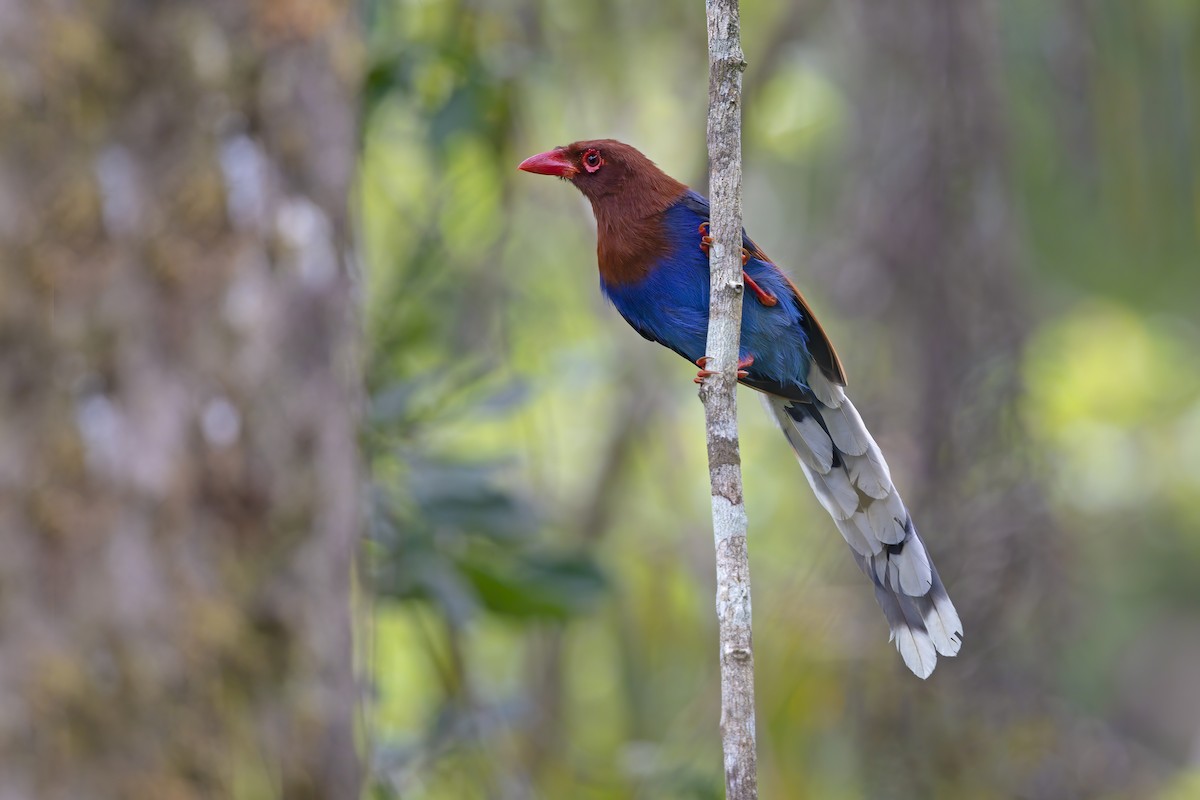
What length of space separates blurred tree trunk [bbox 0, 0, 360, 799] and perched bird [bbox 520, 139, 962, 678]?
0.82 meters

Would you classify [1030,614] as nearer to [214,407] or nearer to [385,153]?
[214,407]

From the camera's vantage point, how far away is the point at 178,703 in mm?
3299

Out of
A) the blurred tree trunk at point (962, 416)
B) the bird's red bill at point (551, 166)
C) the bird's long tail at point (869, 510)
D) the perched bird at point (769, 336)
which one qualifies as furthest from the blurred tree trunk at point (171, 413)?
the blurred tree trunk at point (962, 416)

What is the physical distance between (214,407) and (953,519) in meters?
2.74

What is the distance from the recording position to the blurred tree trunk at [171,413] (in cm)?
326

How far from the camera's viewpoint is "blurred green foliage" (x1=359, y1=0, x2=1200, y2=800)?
4906 millimetres

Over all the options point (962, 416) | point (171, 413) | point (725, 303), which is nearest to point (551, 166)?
point (171, 413)

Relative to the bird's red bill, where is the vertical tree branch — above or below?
below

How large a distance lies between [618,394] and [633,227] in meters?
3.25

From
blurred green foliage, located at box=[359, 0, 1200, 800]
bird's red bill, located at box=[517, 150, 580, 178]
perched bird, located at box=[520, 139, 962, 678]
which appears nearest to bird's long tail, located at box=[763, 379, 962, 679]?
perched bird, located at box=[520, 139, 962, 678]

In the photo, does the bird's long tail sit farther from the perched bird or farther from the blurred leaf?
the blurred leaf

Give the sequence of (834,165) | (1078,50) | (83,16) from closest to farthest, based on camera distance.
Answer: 1. (83,16)
2. (1078,50)
3. (834,165)

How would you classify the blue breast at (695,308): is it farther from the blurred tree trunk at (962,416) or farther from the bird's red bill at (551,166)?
the blurred tree trunk at (962,416)

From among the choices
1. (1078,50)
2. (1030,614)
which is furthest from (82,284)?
(1078,50)
